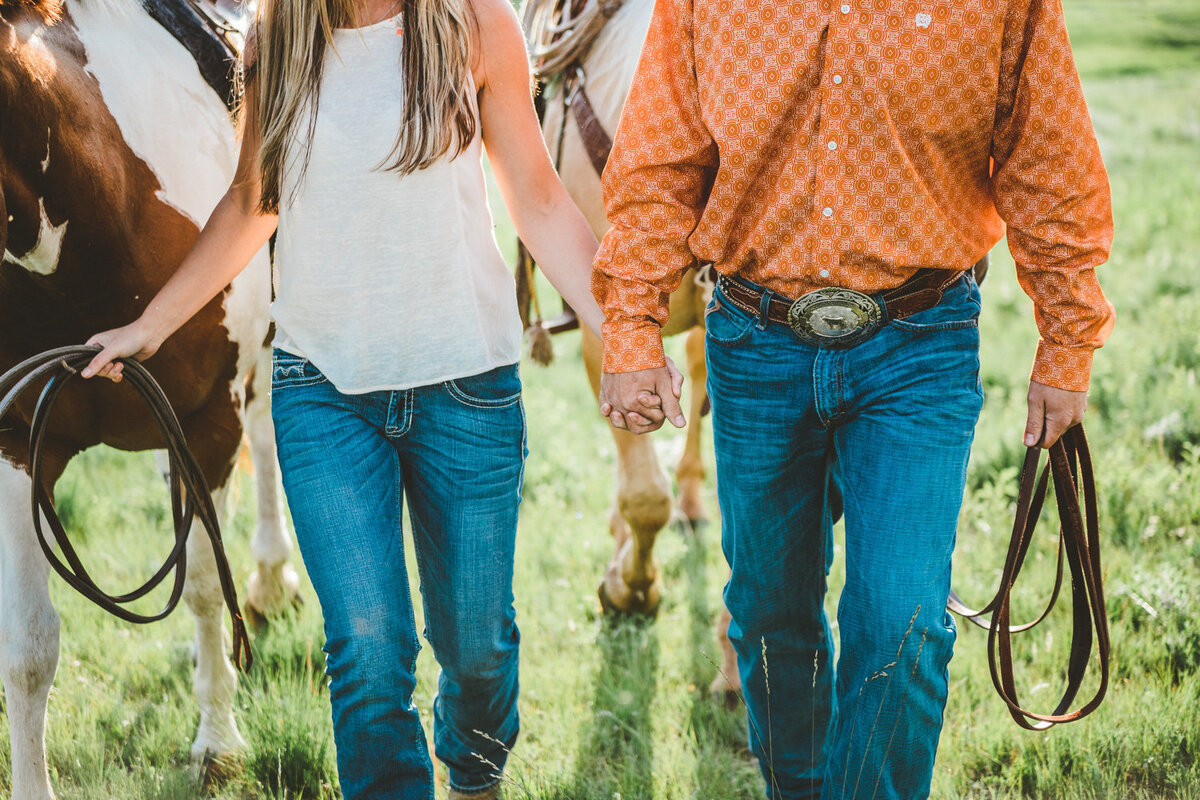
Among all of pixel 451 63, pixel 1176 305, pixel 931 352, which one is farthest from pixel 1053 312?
pixel 1176 305

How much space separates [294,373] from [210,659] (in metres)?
1.26

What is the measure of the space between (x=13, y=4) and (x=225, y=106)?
861 millimetres

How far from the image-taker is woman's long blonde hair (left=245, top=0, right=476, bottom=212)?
6.32ft

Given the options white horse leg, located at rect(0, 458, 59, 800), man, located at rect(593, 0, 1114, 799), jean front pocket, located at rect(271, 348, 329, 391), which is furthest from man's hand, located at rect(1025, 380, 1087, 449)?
white horse leg, located at rect(0, 458, 59, 800)

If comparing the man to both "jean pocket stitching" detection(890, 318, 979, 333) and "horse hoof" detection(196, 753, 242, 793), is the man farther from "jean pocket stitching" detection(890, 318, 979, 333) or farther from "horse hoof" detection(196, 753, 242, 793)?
"horse hoof" detection(196, 753, 242, 793)

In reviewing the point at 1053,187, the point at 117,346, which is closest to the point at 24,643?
the point at 117,346

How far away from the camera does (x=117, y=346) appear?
2092 mm

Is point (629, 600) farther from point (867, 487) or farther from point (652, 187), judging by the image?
point (652, 187)

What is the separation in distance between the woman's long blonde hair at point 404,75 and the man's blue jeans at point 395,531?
1.48ft

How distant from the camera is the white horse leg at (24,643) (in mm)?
2398

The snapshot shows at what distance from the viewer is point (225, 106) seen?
9.64ft

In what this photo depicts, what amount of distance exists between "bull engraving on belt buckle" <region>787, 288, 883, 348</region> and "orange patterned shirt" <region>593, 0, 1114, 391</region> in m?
0.04

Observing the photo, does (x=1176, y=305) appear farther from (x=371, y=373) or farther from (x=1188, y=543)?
(x=371, y=373)

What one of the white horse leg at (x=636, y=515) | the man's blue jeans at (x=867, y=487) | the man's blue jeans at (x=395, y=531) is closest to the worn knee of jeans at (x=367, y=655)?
the man's blue jeans at (x=395, y=531)
